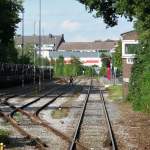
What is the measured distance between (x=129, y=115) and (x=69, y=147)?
13555 mm

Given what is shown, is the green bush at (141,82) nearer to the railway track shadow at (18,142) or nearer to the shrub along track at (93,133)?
the shrub along track at (93,133)

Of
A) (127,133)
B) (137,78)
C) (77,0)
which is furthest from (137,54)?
(127,133)

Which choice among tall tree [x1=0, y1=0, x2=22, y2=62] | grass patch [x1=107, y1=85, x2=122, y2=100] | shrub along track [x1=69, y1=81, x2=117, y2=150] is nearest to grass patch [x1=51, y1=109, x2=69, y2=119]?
shrub along track [x1=69, y1=81, x2=117, y2=150]

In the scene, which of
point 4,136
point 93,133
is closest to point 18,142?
point 4,136

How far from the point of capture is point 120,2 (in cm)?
2734

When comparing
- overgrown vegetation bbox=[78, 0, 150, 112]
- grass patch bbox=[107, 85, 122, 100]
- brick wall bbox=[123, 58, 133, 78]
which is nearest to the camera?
overgrown vegetation bbox=[78, 0, 150, 112]

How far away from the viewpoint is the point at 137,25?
3083 centimetres

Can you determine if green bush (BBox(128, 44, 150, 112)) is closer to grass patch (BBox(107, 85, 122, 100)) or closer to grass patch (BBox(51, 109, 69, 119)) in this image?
grass patch (BBox(51, 109, 69, 119))

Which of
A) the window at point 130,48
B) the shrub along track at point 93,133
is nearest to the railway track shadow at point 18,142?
the shrub along track at point 93,133

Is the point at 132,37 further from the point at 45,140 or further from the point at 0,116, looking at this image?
the point at 45,140

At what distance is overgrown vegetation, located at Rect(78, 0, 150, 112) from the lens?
86.7ft

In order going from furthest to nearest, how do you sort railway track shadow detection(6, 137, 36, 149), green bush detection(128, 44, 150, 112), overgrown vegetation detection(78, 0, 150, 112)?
green bush detection(128, 44, 150, 112), overgrown vegetation detection(78, 0, 150, 112), railway track shadow detection(6, 137, 36, 149)

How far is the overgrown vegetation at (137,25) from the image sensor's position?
26422 millimetres

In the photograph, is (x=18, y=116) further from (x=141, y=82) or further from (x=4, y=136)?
(x=4, y=136)
